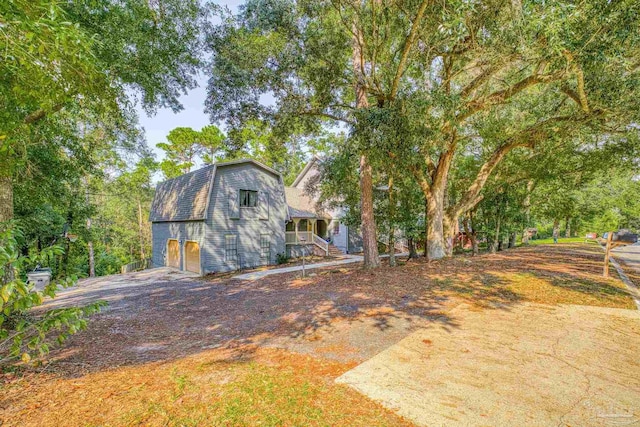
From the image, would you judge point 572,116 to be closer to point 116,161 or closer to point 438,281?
point 438,281

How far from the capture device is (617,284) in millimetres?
7668

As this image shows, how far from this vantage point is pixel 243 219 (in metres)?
16.7

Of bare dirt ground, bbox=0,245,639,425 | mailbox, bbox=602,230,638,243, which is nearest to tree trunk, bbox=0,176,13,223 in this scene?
bare dirt ground, bbox=0,245,639,425

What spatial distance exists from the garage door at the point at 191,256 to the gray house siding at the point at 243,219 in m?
1.77

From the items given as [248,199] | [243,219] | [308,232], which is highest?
[248,199]

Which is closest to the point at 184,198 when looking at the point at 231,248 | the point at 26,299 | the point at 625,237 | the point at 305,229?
the point at 231,248

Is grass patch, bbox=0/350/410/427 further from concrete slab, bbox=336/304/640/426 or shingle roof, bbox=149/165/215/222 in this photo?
shingle roof, bbox=149/165/215/222

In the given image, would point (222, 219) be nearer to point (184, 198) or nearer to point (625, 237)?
point (184, 198)

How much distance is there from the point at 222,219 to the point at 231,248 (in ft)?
5.71

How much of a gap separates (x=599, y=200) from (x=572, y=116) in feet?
87.3

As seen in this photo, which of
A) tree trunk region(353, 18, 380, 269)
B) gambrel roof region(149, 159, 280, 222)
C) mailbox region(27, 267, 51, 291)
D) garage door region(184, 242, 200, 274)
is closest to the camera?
tree trunk region(353, 18, 380, 269)

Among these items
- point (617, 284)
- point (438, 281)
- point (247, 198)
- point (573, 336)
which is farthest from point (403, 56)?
point (247, 198)

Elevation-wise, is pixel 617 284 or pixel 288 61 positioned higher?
pixel 288 61

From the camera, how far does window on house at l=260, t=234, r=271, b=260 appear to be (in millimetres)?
17547
